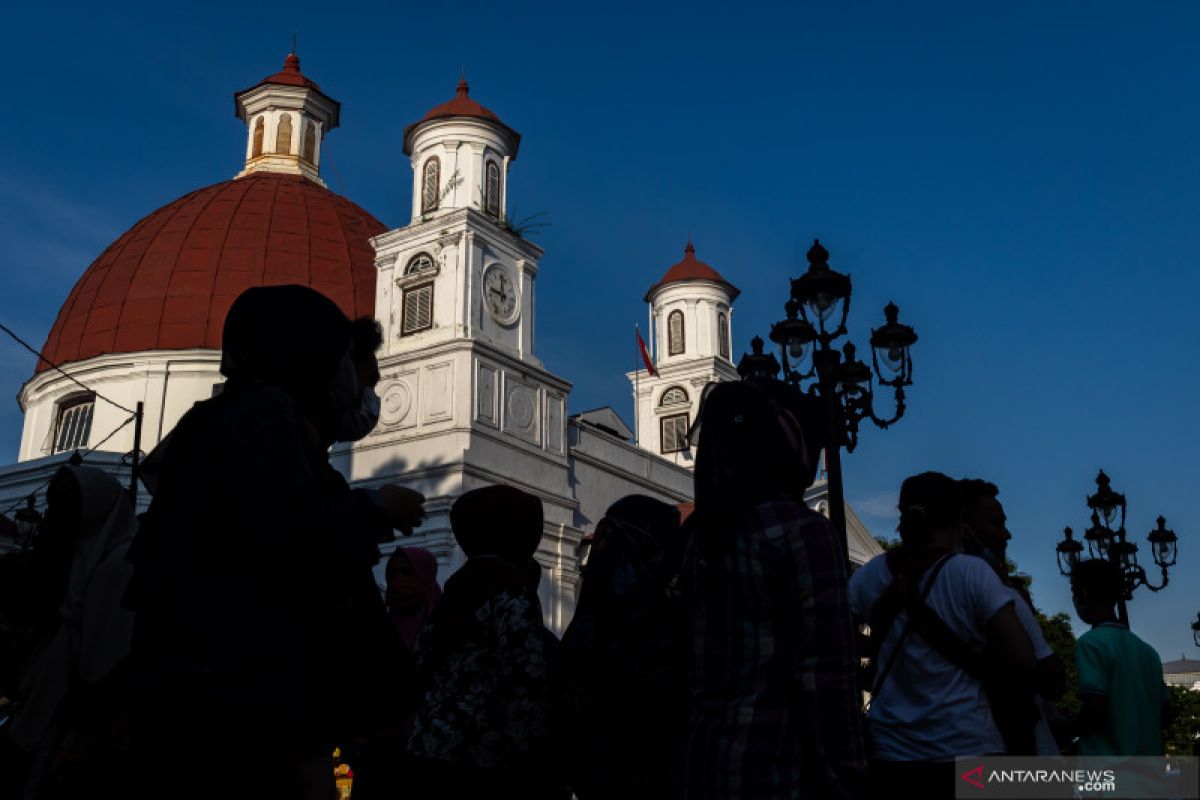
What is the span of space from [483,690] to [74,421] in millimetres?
27895

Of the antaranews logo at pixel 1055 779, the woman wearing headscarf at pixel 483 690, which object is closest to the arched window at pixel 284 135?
the woman wearing headscarf at pixel 483 690

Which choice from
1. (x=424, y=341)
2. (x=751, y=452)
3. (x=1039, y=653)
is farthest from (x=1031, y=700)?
(x=424, y=341)

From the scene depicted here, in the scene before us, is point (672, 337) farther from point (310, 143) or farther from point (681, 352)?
point (310, 143)

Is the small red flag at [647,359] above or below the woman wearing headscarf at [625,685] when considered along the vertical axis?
above

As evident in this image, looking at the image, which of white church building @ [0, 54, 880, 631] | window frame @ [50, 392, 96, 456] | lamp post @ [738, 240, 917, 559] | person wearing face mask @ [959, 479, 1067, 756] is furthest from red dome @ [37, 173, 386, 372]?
person wearing face mask @ [959, 479, 1067, 756]

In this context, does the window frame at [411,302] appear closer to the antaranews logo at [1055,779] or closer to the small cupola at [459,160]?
the small cupola at [459,160]

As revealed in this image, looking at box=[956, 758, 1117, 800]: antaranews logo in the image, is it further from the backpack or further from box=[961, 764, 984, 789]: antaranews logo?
the backpack

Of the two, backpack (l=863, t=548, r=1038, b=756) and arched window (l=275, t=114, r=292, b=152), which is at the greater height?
arched window (l=275, t=114, r=292, b=152)

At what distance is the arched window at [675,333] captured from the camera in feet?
105

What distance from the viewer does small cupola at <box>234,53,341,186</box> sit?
35.4m

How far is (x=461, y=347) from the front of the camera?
21828mm

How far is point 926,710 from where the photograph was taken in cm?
304

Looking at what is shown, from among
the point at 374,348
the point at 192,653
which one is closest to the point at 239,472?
the point at 192,653

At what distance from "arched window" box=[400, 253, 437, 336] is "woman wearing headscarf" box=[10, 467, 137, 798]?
63.7ft
